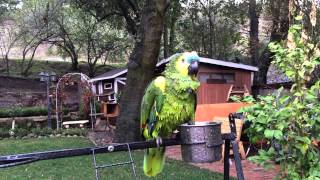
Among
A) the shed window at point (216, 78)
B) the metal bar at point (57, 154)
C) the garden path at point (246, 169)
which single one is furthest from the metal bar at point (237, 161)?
the shed window at point (216, 78)

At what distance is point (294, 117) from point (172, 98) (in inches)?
37.4

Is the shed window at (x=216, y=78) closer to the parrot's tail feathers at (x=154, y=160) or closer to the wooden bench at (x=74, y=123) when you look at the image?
the wooden bench at (x=74, y=123)

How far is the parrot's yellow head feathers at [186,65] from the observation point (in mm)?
3316

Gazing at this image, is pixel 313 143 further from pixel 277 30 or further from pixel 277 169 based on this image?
pixel 277 30

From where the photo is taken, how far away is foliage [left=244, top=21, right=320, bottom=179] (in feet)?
9.43

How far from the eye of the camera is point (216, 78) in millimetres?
15945

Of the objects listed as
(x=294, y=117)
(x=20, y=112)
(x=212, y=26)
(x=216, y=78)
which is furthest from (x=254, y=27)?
(x=294, y=117)

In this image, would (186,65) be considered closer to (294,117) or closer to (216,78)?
(294,117)

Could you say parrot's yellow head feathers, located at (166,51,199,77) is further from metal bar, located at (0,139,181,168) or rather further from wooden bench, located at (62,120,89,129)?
wooden bench, located at (62,120,89,129)

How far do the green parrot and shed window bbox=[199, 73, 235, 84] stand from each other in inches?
474

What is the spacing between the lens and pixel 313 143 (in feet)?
10.2

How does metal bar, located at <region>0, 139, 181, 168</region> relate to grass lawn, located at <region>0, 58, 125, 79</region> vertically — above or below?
below

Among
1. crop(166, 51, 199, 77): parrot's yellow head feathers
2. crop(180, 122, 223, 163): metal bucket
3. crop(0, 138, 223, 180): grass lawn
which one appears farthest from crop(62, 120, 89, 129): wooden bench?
crop(180, 122, 223, 163): metal bucket

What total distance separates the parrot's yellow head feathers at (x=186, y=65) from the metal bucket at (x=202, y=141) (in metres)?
0.71
